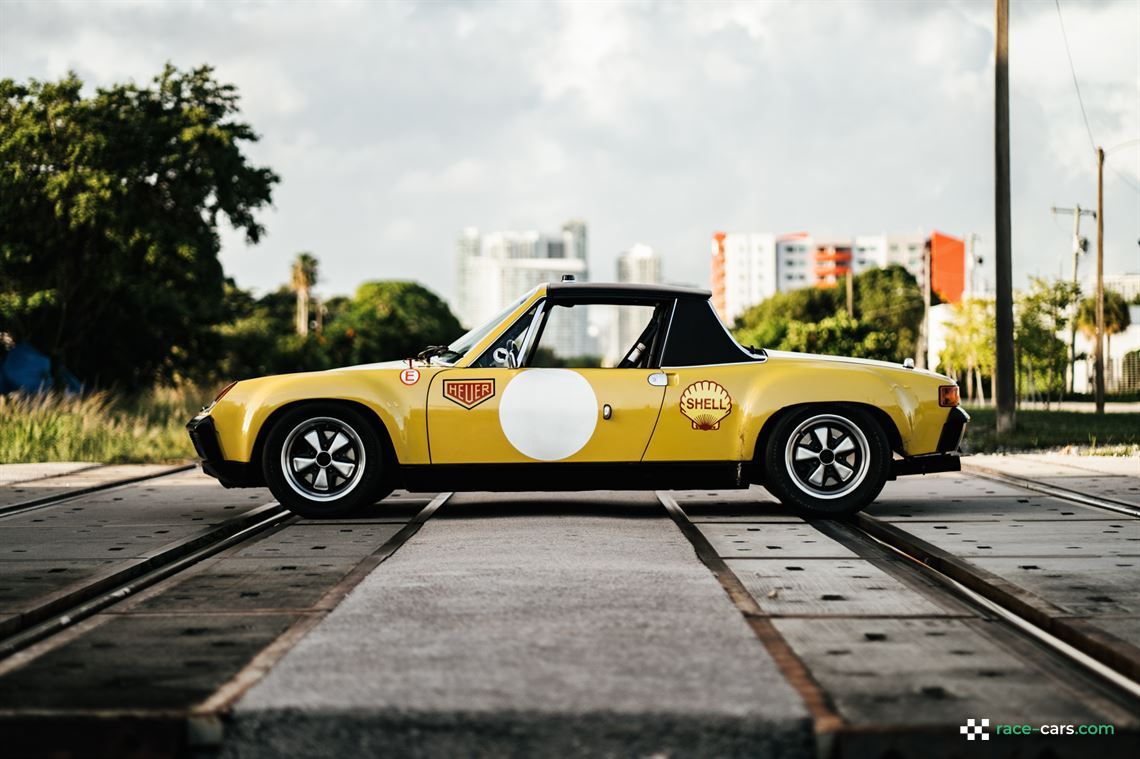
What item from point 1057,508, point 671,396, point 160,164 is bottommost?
point 1057,508

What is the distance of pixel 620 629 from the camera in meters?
4.92

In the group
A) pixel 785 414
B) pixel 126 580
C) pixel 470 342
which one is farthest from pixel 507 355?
pixel 126 580

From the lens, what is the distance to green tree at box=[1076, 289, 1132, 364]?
72688 millimetres

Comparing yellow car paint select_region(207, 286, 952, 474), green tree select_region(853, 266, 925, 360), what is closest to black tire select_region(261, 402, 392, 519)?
yellow car paint select_region(207, 286, 952, 474)

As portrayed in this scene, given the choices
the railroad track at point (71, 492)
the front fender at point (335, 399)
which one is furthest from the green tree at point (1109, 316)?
the front fender at point (335, 399)

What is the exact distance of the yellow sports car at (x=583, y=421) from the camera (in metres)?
8.79

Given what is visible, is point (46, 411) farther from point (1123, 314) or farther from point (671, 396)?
point (1123, 314)

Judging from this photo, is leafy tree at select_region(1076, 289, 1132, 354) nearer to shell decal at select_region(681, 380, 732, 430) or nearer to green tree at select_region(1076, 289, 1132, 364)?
green tree at select_region(1076, 289, 1132, 364)

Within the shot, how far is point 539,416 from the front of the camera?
877 cm

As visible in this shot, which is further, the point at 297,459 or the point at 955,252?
the point at 955,252

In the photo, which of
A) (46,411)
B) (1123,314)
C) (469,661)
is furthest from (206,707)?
(1123,314)

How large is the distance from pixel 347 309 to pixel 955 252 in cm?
5854

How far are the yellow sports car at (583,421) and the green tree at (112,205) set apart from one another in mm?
21838

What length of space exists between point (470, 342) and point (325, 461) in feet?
4.10
